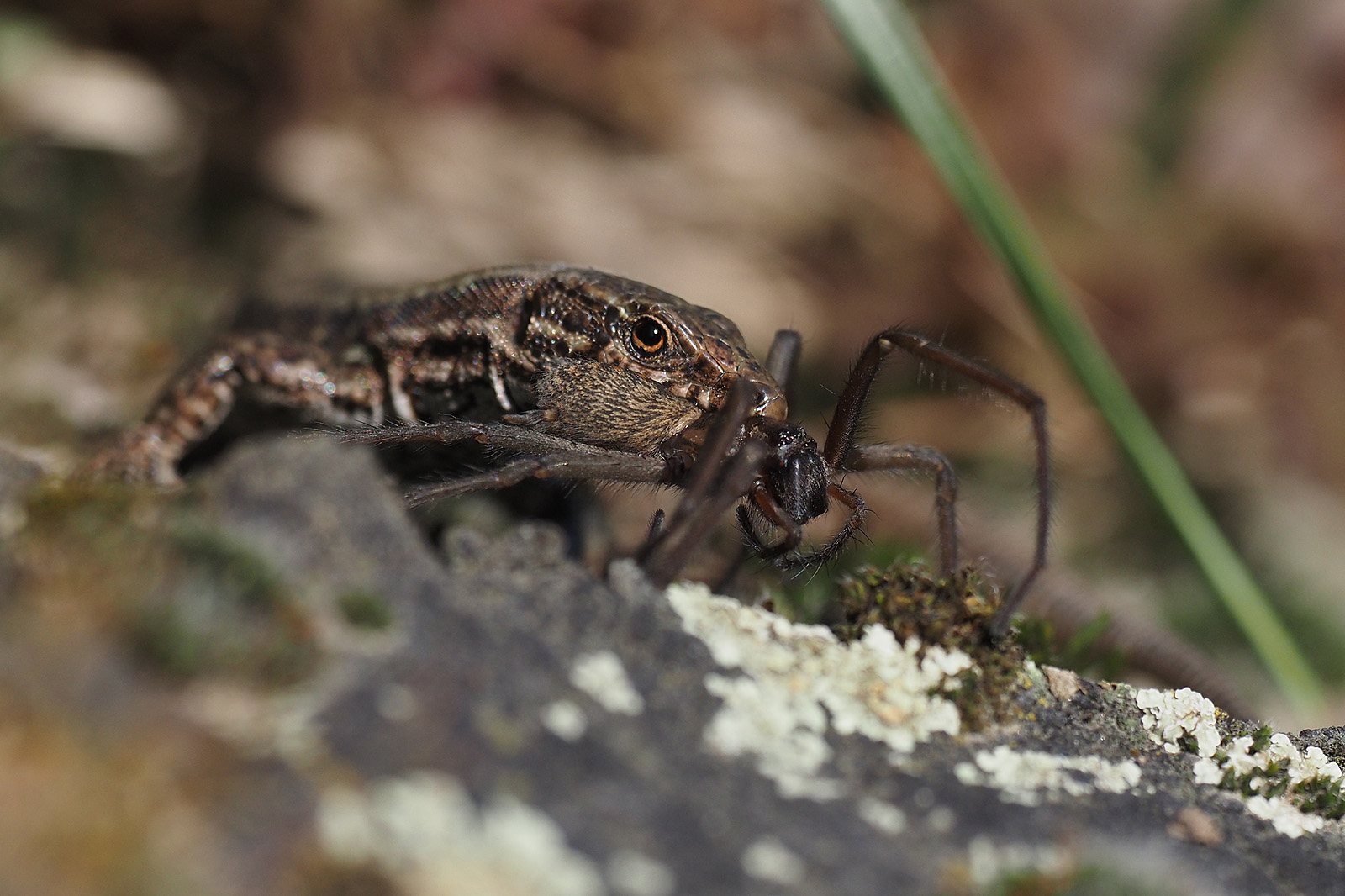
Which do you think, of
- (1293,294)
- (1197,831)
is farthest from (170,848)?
(1293,294)

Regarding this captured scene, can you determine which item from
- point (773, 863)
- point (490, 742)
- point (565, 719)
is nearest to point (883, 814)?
point (773, 863)

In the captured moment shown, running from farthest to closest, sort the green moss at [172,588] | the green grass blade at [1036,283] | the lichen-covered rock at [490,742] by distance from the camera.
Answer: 1. the green grass blade at [1036,283]
2. the green moss at [172,588]
3. the lichen-covered rock at [490,742]

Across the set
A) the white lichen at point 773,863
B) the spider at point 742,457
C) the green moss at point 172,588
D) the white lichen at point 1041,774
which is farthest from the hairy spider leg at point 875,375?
the green moss at point 172,588

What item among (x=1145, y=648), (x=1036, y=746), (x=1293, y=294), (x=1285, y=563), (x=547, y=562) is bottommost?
(x=547, y=562)

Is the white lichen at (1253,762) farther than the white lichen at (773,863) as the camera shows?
Yes

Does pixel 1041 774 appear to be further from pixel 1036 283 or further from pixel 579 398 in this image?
pixel 1036 283

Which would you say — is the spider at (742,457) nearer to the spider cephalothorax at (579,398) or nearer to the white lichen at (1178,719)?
the spider cephalothorax at (579,398)

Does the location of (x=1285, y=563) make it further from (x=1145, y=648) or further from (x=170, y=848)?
(x=170, y=848)

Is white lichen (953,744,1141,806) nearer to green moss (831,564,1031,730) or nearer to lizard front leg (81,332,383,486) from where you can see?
green moss (831,564,1031,730)
